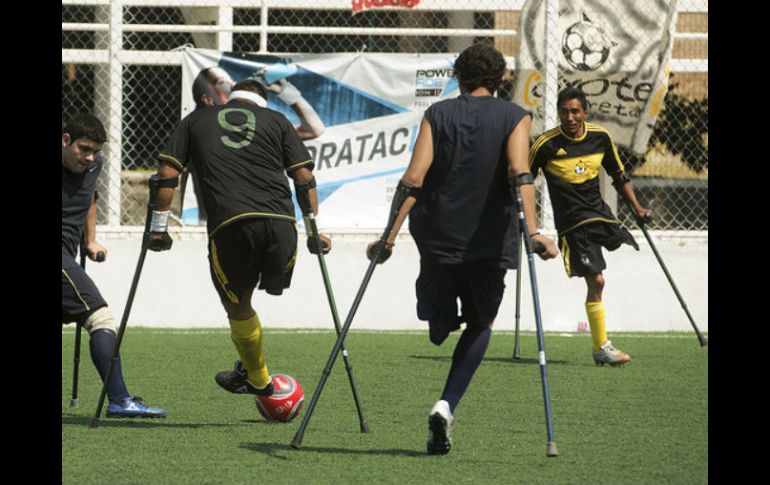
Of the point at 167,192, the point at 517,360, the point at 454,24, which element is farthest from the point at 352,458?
the point at 454,24

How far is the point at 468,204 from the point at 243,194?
1.33 meters

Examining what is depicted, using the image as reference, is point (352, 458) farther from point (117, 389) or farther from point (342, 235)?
point (342, 235)

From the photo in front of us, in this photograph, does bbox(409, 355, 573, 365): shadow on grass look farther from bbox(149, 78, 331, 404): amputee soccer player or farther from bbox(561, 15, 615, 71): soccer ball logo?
bbox(561, 15, 615, 71): soccer ball logo

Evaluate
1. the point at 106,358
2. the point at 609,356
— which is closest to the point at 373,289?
the point at 609,356

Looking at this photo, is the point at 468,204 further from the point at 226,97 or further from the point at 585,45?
the point at 585,45

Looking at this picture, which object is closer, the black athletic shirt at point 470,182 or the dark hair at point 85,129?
the black athletic shirt at point 470,182

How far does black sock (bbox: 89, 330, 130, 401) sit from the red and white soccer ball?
76cm

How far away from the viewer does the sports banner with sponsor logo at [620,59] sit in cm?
1359

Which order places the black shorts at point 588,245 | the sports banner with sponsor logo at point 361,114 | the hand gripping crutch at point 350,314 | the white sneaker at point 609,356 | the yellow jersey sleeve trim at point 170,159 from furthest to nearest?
the sports banner with sponsor logo at point 361,114 → the black shorts at point 588,245 → the white sneaker at point 609,356 → the yellow jersey sleeve trim at point 170,159 → the hand gripping crutch at point 350,314

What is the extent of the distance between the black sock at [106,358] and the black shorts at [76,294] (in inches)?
5.4

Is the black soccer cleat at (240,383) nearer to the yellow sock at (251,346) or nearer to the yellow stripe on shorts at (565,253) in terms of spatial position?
the yellow sock at (251,346)

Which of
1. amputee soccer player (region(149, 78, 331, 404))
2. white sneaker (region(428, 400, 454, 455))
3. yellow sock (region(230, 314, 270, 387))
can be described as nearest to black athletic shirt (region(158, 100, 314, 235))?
amputee soccer player (region(149, 78, 331, 404))

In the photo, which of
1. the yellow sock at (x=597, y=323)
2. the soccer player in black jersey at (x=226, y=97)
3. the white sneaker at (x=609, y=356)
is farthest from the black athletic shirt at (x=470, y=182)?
the soccer player in black jersey at (x=226, y=97)

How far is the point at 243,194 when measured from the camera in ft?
25.0
